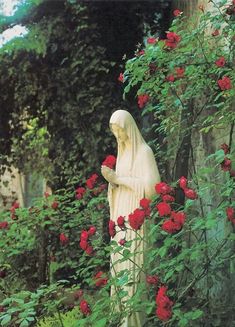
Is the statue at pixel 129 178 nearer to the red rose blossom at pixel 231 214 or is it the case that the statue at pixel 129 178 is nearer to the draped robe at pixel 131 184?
the draped robe at pixel 131 184

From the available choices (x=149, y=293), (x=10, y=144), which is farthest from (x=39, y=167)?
(x=149, y=293)

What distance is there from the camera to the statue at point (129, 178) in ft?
11.0

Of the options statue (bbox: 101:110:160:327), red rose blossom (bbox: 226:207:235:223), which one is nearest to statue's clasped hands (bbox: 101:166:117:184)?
statue (bbox: 101:110:160:327)

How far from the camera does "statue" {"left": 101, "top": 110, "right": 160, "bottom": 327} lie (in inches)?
132

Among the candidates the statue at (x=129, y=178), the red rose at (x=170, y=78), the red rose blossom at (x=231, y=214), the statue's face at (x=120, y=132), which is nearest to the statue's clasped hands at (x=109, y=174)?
the statue at (x=129, y=178)

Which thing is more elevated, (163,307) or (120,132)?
(120,132)

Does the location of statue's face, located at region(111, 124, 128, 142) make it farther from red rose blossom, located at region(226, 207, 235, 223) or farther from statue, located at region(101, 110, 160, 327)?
red rose blossom, located at region(226, 207, 235, 223)

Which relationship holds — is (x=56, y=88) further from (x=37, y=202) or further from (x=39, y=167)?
(x=37, y=202)

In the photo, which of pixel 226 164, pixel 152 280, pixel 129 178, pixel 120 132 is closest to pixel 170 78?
pixel 120 132

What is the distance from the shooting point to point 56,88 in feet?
21.5

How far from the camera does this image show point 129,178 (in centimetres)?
345

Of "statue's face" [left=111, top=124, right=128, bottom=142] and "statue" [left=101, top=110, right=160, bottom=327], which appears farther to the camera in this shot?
"statue's face" [left=111, top=124, right=128, bottom=142]

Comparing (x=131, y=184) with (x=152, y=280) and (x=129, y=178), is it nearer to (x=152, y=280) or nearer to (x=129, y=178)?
(x=129, y=178)

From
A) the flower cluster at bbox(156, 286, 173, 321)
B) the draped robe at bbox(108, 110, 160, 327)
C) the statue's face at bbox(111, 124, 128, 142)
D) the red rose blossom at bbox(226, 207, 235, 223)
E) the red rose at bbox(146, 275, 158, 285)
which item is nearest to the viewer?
the flower cluster at bbox(156, 286, 173, 321)
